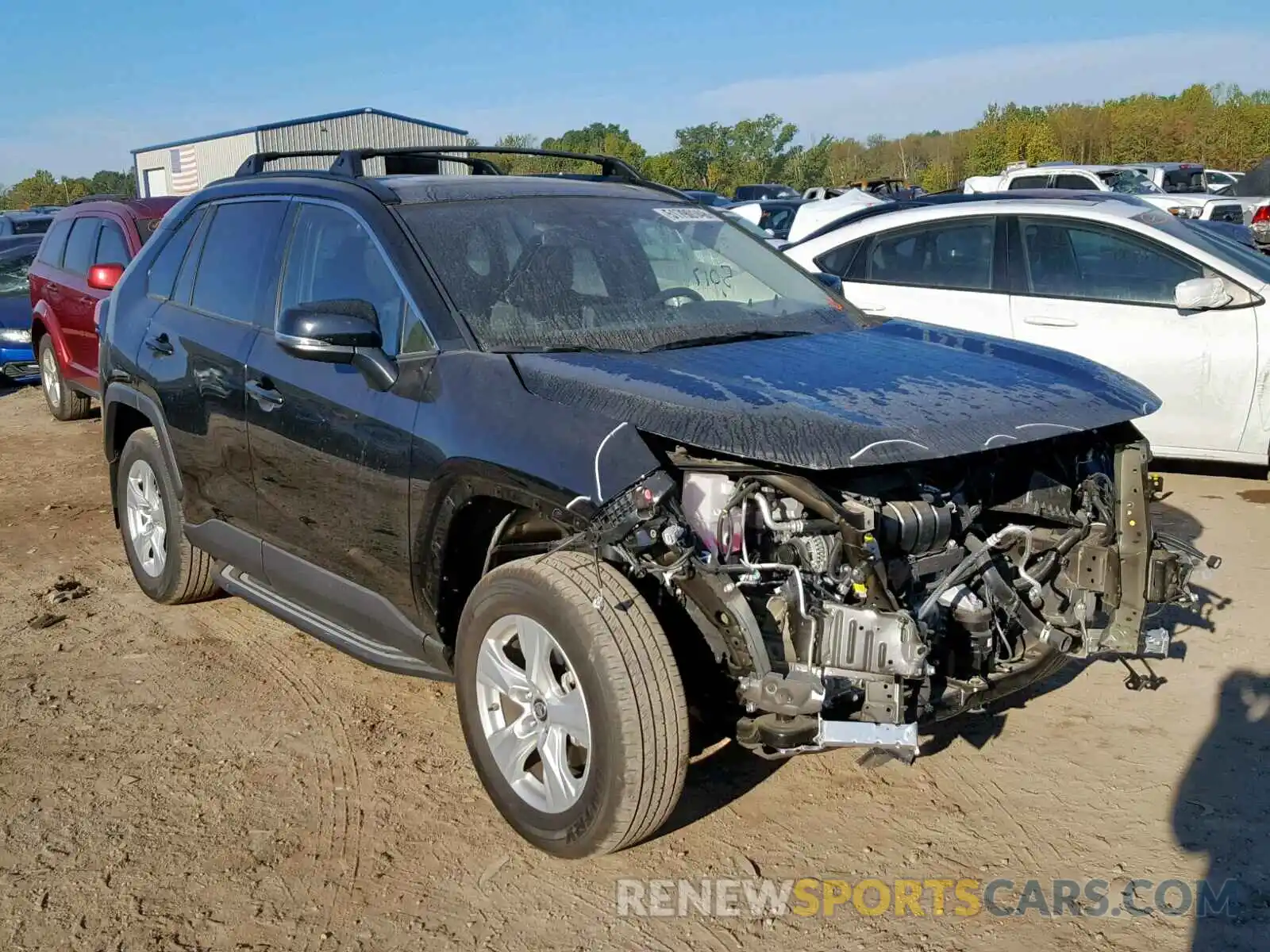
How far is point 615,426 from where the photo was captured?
3.10m

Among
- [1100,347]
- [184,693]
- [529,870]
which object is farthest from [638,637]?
[1100,347]

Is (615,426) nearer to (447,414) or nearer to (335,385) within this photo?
(447,414)

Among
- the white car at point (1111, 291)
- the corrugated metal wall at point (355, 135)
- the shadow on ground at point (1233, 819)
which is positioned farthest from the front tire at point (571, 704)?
the corrugated metal wall at point (355, 135)

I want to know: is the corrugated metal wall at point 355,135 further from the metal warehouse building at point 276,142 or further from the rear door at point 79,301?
the rear door at point 79,301

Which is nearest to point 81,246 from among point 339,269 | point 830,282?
point 339,269

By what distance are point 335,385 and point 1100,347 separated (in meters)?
4.79

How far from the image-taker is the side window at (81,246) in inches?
383

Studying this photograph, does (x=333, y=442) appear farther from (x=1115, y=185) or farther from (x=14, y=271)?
(x=1115, y=185)

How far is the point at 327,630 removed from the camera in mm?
4207

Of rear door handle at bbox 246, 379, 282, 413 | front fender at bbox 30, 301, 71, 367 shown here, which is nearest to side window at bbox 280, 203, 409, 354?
rear door handle at bbox 246, 379, 282, 413

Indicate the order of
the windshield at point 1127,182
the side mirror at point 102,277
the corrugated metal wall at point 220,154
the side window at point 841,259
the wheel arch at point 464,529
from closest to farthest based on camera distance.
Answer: the wheel arch at point 464,529 < the side mirror at point 102,277 < the side window at point 841,259 < the windshield at point 1127,182 < the corrugated metal wall at point 220,154

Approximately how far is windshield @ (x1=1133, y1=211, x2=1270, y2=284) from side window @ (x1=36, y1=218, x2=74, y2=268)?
8.65m

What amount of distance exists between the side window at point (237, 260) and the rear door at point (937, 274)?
388 centimetres

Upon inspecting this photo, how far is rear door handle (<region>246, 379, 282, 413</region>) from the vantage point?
164 inches
